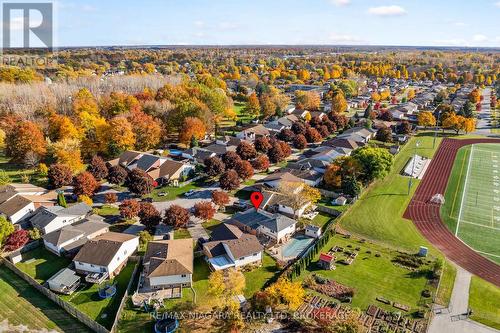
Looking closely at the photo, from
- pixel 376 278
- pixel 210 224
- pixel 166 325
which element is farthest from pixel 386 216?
pixel 166 325

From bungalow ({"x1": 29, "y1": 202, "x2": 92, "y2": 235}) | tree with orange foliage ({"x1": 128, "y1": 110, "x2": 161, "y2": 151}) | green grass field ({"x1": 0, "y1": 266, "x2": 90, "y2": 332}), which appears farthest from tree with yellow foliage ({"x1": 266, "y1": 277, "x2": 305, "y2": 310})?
tree with orange foliage ({"x1": 128, "y1": 110, "x2": 161, "y2": 151})

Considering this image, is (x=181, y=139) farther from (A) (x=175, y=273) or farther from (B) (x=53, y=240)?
(A) (x=175, y=273)

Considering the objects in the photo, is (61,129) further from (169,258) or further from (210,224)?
(169,258)

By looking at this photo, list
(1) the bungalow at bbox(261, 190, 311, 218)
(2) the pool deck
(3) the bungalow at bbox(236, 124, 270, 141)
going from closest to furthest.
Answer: (2) the pool deck, (1) the bungalow at bbox(261, 190, 311, 218), (3) the bungalow at bbox(236, 124, 270, 141)

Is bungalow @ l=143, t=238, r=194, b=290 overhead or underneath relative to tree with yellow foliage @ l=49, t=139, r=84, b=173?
underneath

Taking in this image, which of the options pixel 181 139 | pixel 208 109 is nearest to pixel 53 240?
pixel 181 139

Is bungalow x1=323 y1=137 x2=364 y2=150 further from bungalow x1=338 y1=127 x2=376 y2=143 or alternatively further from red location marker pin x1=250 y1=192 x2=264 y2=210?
red location marker pin x1=250 y1=192 x2=264 y2=210
